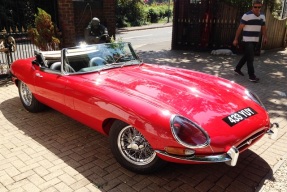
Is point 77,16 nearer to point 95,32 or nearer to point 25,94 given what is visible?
point 95,32

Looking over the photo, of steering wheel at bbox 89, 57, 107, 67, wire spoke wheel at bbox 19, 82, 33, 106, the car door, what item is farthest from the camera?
wire spoke wheel at bbox 19, 82, 33, 106

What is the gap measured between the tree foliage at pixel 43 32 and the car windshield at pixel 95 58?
3.83 m

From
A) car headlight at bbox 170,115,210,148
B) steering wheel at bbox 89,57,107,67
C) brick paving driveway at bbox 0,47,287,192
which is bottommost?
brick paving driveway at bbox 0,47,287,192

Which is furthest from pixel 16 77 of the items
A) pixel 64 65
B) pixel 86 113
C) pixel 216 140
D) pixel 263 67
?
pixel 263 67

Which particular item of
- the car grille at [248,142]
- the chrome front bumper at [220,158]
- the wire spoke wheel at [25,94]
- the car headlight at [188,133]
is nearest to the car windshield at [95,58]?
the wire spoke wheel at [25,94]

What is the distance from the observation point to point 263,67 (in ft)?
29.2

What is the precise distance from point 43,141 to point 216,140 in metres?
2.50

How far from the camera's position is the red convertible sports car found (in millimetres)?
2736

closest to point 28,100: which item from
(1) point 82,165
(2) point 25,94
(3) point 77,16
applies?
(2) point 25,94

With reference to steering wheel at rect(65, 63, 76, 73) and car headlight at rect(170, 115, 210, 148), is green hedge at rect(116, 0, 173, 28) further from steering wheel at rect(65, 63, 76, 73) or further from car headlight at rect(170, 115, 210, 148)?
car headlight at rect(170, 115, 210, 148)

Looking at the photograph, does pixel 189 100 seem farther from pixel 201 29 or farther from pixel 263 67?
pixel 201 29

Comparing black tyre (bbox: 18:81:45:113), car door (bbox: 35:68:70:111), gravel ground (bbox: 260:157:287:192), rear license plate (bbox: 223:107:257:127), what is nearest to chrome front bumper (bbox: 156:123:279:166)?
rear license plate (bbox: 223:107:257:127)

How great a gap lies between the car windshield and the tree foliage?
12.6 ft

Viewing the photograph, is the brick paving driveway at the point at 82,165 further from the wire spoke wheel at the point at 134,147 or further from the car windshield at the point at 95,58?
the car windshield at the point at 95,58
